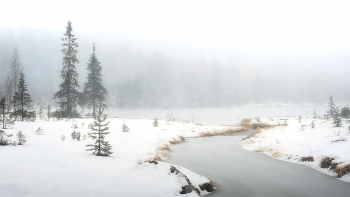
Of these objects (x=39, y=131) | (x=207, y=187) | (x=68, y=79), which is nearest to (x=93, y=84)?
(x=68, y=79)

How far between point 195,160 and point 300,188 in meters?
5.80

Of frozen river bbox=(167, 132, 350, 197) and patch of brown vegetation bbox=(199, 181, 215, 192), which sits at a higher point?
patch of brown vegetation bbox=(199, 181, 215, 192)

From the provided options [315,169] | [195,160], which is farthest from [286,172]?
[195,160]

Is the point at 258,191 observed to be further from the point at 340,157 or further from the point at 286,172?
the point at 340,157

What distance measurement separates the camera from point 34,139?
403 inches

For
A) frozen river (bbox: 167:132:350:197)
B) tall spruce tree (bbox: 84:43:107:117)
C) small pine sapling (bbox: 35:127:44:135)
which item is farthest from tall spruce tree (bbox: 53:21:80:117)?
frozen river (bbox: 167:132:350:197)

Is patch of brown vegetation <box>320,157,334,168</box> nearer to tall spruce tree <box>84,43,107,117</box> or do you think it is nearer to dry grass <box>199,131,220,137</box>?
dry grass <box>199,131,220,137</box>

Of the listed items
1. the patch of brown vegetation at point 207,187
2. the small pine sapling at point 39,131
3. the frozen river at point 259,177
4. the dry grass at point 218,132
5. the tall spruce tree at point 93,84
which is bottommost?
the dry grass at point 218,132

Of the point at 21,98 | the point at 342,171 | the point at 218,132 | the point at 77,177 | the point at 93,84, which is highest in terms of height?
the point at 93,84

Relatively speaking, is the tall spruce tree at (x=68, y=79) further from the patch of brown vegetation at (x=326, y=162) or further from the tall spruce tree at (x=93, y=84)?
the patch of brown vegetation at (x=326, y=162)

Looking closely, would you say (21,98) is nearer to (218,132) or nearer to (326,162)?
(218,132)

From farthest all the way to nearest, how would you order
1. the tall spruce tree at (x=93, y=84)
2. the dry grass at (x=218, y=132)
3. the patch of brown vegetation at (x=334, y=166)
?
1. the tall spruce tree at (x=93, y=84)
2. the dry grass at (x=218, y=132)
3. the patch of brown vegetation at (x=334, y=166)

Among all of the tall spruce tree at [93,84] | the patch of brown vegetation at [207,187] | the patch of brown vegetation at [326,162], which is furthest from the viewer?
the tall spruce tree at [93,84]

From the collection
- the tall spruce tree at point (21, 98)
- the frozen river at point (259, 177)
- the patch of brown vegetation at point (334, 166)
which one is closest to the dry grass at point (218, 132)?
the frozen river at point (259, 177)
